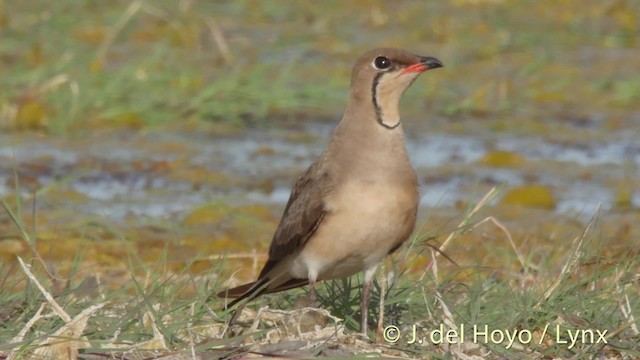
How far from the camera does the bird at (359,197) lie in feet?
18.0

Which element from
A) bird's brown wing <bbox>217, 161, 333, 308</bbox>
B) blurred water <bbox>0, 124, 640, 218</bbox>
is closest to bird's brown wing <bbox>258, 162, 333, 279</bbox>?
bird's brown wing <bbox>217, 161, 333, 308</bbox>

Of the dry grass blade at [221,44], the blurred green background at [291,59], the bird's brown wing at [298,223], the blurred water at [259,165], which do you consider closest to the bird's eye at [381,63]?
the bird's brown wing at [298,223]

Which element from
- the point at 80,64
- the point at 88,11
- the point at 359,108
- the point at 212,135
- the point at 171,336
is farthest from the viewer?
the point at 88,11

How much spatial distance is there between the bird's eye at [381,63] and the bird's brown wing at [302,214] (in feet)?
1.27

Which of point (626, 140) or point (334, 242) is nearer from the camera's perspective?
point (334, 242)

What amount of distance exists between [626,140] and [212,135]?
9.57 feet

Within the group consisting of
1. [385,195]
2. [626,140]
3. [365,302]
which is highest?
[385,195]

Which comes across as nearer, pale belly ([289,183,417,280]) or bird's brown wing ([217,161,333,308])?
pale belly ([289,183,417,280])

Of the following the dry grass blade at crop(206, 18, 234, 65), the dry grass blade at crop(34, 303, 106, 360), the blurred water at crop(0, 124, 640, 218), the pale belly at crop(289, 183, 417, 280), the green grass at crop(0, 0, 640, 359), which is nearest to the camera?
the dry grass blade at crop(34, 303, 106, 360)

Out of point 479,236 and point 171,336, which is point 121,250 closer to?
point 479,236

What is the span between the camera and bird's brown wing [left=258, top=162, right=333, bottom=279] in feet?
18.5

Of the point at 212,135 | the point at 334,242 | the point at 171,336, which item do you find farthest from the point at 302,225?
the point at 212,135

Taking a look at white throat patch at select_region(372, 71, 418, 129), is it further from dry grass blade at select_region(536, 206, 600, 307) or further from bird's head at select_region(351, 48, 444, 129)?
dry grass blade at select_region(536, 206, 600, 307)

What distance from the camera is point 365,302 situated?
18.8ft
